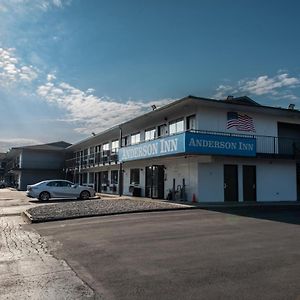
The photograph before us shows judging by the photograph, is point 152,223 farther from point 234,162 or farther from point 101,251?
point 234,162

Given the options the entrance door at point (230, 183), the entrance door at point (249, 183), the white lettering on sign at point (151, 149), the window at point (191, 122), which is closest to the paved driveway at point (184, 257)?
the white lettering on sign at point (151, 149)

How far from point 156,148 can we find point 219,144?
4235mm

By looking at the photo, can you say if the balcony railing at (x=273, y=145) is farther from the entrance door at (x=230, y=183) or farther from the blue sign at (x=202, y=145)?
the entrance door at (x=230, y=183)

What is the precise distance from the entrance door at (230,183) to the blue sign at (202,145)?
82.7 inches

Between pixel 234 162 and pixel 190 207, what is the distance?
6610mm

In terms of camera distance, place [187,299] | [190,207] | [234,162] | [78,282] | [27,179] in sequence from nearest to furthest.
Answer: [187,299]
[78,282]
[190,207]
[234,162]
[27,179]

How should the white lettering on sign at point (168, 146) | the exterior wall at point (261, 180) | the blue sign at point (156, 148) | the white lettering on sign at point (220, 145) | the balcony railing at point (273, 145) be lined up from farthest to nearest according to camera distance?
the balcony railing at point (273, 145)
the exterior wall at point (261, 180)
the white lettering on sign at point (168, 146)
the blue sign at point (156, 148)
the white lettering on sign at point (220, 145)

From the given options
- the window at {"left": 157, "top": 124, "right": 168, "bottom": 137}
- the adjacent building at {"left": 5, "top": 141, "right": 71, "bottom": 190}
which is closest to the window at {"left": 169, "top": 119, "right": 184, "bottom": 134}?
the window at {"left": 157, "top": 124, "right": 168, "bottom": 137}

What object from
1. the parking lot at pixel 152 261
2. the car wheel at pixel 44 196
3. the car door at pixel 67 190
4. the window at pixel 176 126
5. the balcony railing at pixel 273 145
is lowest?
the parking lot at pixel 152 261

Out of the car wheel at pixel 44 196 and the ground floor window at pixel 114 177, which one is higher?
the ground floor window at pixel 114 177

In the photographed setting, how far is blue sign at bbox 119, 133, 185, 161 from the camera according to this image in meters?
22.0

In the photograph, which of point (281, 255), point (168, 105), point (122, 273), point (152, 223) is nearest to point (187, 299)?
point (122, 273)

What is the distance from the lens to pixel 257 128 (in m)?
27.0

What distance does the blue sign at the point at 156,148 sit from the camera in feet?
72.2
